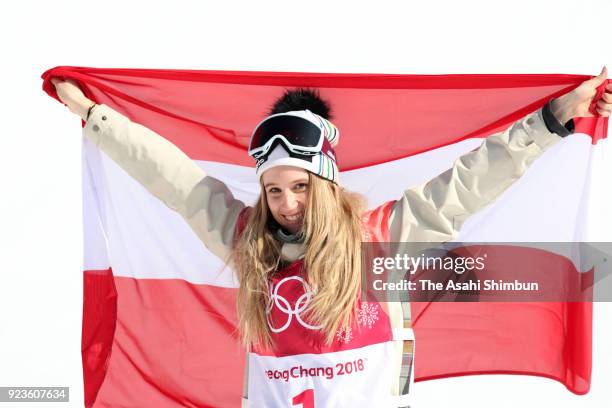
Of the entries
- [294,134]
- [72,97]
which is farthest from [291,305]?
[72,97]

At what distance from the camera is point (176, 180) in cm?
233

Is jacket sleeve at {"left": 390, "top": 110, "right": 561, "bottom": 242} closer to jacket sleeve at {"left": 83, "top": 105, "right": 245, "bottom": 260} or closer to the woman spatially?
the woman

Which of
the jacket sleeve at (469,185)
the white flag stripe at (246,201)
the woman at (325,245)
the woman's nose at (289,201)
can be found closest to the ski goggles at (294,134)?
the woman at (325,245)

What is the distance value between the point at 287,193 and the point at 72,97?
2.63 feet

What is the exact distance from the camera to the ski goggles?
2174mm

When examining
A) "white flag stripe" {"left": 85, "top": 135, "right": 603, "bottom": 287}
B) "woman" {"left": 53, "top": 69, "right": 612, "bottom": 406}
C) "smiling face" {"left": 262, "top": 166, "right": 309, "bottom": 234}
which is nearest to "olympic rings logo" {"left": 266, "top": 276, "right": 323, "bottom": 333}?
"woman" {"left": 53, "top": 69, "right": 612, "bottom": 406}

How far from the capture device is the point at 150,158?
7.64 feet

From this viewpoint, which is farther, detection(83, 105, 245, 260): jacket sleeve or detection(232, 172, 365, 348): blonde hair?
detection(83, 105, 245, 260): jacket sleeve

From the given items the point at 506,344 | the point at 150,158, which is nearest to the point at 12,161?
the point at 150,158

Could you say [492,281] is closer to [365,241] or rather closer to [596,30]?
[365,241]

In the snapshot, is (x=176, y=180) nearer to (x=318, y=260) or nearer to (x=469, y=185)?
(x=318, y=260)

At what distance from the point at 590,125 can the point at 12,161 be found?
303cm

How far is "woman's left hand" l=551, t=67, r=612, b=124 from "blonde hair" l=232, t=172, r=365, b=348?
616mm

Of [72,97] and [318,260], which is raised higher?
[72,97]
